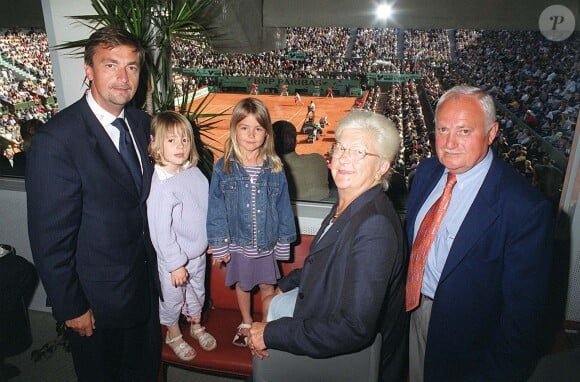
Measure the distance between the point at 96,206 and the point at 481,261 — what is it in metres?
1.58

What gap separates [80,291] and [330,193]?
2036mm

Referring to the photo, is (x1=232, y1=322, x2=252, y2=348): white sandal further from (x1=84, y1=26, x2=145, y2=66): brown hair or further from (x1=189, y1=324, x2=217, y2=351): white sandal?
(x1=84, y1=26, x2=145, y2=66): brown hair

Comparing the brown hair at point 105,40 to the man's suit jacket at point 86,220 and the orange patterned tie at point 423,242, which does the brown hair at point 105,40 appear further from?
the orange patterned tie at point 423,242

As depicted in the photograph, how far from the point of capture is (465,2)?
9.11 ft

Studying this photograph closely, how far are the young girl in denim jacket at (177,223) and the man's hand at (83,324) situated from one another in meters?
0.40

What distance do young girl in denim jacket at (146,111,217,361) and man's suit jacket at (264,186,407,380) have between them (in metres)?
0.88

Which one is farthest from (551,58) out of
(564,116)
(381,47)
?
(381,47)

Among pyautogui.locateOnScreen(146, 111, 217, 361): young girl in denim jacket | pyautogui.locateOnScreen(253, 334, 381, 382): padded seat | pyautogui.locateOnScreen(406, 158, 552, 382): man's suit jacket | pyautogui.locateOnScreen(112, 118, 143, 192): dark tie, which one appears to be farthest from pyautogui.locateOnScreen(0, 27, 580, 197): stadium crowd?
pyautogui.locateOnScreen(253, 334, 381, 382): padded seat

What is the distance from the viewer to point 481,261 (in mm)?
1416

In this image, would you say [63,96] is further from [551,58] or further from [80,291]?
[551,58]

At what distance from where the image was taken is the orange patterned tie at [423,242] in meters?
1.57

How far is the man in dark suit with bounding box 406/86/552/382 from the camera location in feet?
4.37

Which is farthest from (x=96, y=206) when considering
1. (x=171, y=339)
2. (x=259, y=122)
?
(x=171, y=339)

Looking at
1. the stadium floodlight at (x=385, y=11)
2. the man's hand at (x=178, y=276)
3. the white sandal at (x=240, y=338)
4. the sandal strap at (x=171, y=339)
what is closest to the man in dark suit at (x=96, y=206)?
the man's hand at (x=178, y=276)
